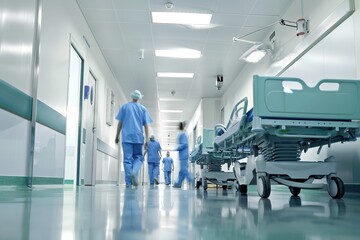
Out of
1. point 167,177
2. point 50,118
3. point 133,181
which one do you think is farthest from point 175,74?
point 167,177

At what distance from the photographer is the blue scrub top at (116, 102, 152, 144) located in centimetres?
534

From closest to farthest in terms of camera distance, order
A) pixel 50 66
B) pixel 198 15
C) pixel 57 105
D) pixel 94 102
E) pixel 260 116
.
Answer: pixel 260 116 < pixel 50 66 < pixel 57 105 < pixel 198 15 < pixel 94 102

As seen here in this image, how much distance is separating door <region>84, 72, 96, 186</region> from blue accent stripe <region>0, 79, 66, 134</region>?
184 cm

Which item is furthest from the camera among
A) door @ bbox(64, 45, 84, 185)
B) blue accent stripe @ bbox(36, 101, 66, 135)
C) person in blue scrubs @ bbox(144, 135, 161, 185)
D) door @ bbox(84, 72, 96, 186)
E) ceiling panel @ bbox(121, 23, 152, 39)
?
person in blue scrubs @ bbox(144, 135, 161, 185)

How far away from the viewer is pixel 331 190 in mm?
2695

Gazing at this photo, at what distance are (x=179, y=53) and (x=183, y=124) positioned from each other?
60.1 inches

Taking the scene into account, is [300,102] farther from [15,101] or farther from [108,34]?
[108,34]

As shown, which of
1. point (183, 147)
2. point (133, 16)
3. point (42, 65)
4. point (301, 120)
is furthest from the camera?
point (183, 147)

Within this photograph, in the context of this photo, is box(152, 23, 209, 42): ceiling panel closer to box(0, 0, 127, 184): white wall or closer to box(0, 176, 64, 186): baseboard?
box(0, 0, 127, 184): white wall

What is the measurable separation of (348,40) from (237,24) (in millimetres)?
2706

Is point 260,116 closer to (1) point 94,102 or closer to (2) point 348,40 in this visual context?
(2) point 348,40

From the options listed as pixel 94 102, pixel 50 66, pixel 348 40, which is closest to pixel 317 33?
pixel 348 40

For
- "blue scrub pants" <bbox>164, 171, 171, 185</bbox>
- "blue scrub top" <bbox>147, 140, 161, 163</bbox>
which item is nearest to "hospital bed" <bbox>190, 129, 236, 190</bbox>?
"blue scrub top" <bbox>147, 140, 161, 163</bbox>

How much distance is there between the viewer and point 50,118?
4.29 metres
